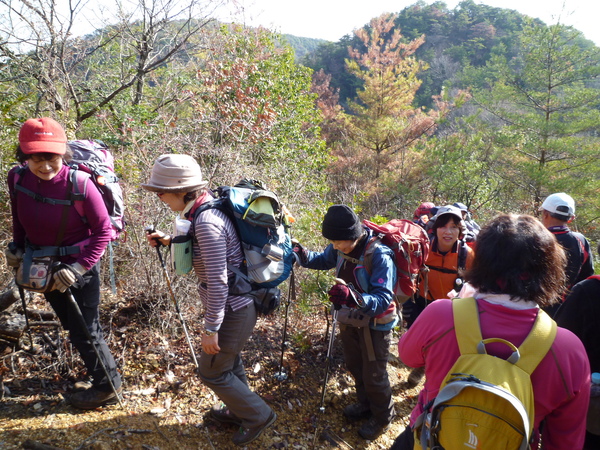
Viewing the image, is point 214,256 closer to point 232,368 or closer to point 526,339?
point 232,368

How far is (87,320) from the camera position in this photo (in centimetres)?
276

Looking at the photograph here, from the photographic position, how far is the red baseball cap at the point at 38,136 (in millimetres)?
2348

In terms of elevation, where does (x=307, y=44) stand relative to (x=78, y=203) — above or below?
above

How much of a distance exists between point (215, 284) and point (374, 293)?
1053 millimetres

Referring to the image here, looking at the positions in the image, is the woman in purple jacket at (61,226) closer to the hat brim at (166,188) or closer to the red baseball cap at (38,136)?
the red baseball cap at (38,136)

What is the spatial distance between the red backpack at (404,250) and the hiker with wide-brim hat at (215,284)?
3.23 ft

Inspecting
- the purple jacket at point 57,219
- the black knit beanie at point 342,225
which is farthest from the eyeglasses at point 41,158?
the black knit beanie at point 342,225

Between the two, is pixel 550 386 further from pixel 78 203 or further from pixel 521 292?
pixel 78 203

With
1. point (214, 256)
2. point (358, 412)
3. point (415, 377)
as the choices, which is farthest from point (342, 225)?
point (415, 377)

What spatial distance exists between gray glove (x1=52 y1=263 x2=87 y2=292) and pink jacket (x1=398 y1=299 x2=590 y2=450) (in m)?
2.20

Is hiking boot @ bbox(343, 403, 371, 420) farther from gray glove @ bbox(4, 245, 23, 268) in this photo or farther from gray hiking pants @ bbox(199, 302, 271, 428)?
gray glove @ bbox(4, 245, 23, 268)

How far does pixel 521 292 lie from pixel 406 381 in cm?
303

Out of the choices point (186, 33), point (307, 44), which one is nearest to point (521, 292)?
point (186, 33)

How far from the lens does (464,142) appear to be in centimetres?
1344
